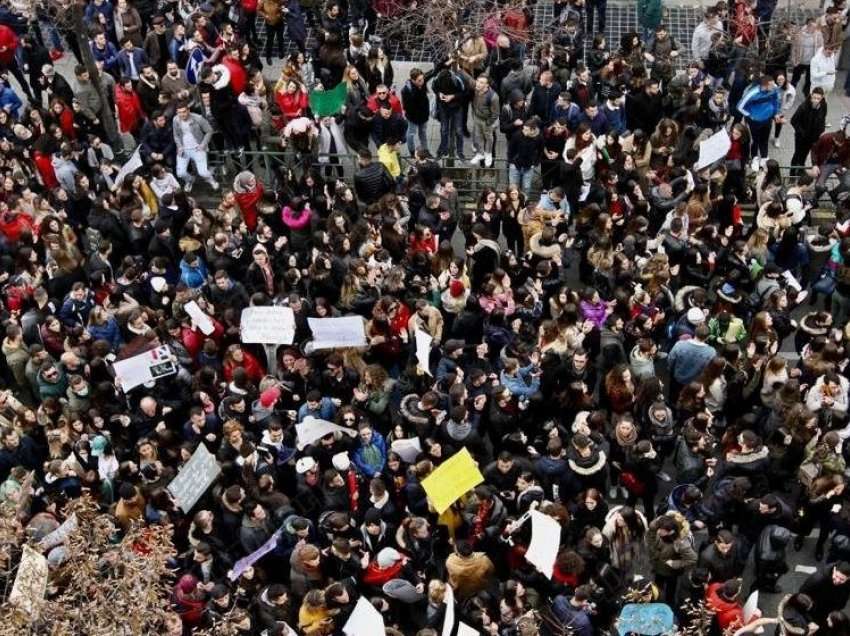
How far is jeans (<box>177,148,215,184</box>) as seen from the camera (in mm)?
17078

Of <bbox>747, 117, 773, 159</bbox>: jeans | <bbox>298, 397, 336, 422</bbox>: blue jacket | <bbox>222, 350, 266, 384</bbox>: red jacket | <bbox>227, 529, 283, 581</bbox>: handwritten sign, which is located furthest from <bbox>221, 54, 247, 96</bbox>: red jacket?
<bbox>227, 529, 283, 581</bbox>: handwritten sign

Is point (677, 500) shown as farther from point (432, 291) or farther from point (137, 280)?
point (137, 280)

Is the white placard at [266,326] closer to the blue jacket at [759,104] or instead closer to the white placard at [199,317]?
the white placard at [199,317]

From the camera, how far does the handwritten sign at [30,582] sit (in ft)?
31.5

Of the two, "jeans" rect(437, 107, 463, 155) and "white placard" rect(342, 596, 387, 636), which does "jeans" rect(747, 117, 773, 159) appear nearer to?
"jeans" rect(437, 107, 463, 155)

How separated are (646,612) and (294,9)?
1292 cm

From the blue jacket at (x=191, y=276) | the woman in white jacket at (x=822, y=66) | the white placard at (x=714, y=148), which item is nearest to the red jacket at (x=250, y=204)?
the blue jacket at (x=191, y=276)

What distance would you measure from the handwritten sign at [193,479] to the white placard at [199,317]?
79.2 inches

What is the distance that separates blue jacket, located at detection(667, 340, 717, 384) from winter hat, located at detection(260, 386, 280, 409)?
4588 millimetres

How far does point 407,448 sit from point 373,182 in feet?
15.7

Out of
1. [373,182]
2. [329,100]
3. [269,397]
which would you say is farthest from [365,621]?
[329,100]

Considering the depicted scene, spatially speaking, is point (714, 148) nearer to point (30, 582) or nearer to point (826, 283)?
point (826, 283)

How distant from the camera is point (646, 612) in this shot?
10508mm

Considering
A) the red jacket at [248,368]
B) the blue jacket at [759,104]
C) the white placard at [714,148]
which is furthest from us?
the blue jacket at [759,104]
